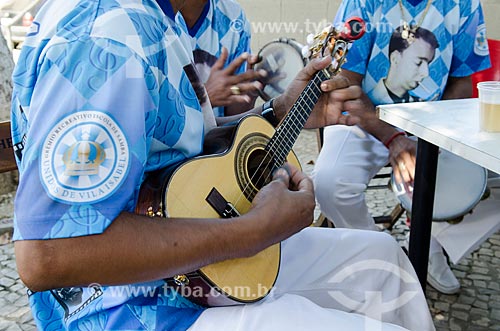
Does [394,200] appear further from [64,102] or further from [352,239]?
[64,102]

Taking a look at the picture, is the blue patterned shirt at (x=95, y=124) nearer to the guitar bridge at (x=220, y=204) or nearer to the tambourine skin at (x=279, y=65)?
the guitar bridge at (x=220, y=204)

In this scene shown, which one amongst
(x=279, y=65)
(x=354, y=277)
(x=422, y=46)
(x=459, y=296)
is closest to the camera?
(x=354, y=277)

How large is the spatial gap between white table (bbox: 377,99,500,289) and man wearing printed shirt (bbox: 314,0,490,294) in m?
0.58

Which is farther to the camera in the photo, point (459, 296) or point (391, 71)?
point (391, 71)

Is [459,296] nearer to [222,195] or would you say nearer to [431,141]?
[431,141]

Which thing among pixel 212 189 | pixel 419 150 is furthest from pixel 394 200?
pixel 212 189

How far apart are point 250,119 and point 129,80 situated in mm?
611

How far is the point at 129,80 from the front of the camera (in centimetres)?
89

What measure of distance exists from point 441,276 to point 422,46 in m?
1.15

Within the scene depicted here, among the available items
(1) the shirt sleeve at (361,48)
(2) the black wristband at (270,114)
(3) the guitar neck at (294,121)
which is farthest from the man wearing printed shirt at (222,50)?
(1) the shirt sleeve at (361,48)

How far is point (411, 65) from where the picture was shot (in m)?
2.57

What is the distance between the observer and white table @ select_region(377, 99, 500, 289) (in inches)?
52.0

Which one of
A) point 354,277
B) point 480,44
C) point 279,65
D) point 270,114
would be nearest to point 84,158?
point 354,277

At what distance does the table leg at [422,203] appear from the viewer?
174 centimetres
